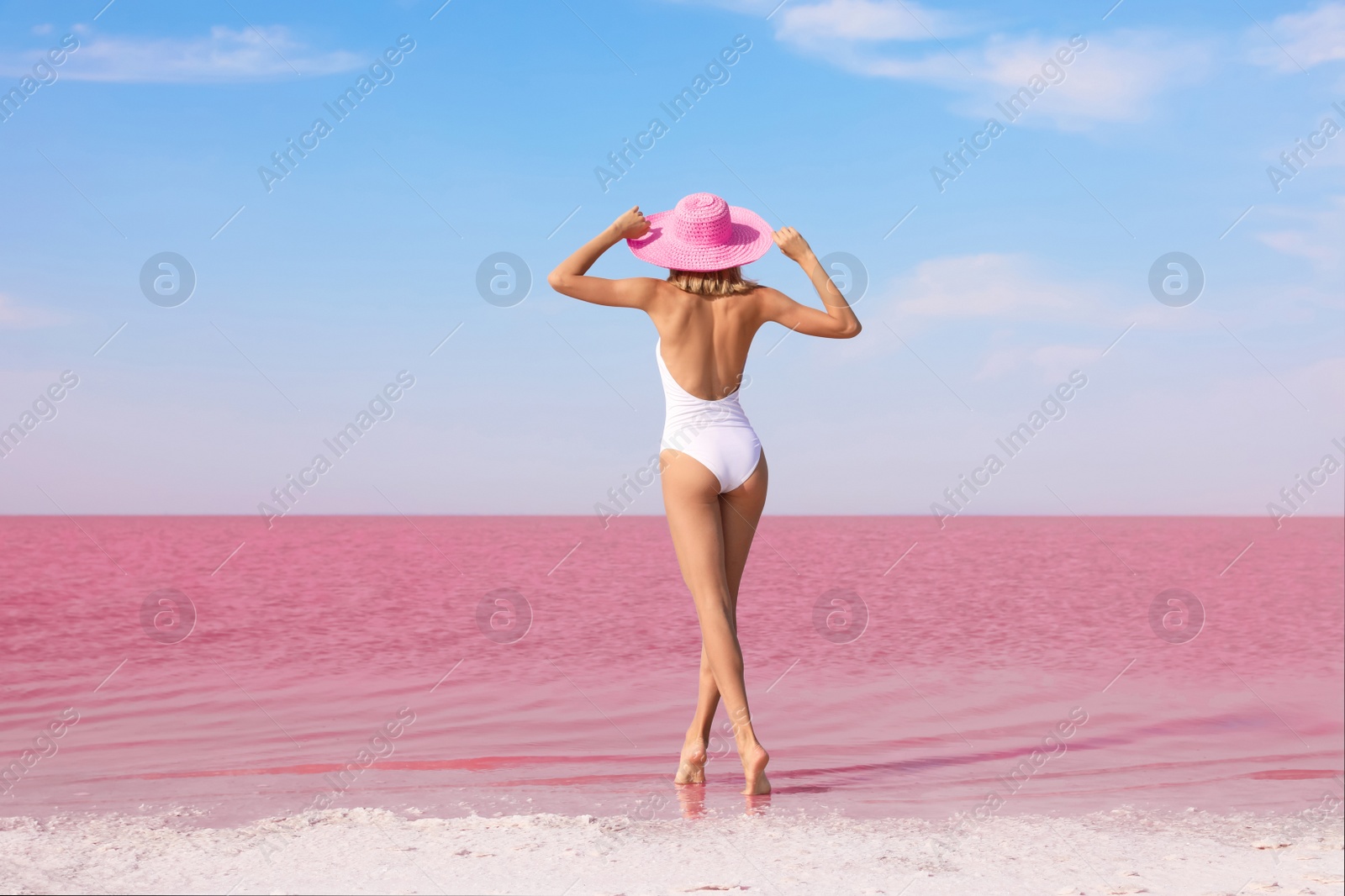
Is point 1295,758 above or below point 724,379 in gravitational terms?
below

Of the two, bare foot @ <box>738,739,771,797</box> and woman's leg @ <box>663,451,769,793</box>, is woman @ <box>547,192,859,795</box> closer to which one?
woman's leg @ <box>663,451,769,793</box>

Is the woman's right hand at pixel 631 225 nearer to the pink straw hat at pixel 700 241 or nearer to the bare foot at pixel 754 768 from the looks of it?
the pink straw hat at pixel 700 241

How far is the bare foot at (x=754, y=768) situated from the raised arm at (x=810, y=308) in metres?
1.85

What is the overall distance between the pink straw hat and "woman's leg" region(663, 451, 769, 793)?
2.89 ft

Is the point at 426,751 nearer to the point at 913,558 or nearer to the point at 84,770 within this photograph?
the point at 84,770

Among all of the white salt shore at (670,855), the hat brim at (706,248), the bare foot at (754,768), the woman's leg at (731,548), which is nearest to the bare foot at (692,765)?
the woman's leg at (731,548)

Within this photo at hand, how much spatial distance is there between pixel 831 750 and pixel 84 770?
3692 millimetres

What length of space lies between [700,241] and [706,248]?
0.04 m

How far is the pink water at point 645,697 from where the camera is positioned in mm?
4773

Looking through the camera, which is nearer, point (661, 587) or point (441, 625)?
point (441, 625)

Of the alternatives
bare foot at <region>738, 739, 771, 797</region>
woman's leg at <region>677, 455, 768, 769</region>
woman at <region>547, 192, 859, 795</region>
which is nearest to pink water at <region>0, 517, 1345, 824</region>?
bare foot at <region>738, 739, 771, 797</region>

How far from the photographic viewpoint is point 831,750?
5.73 m

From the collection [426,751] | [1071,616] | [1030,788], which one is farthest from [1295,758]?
[1071,616]

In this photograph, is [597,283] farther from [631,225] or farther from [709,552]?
[709,552]
